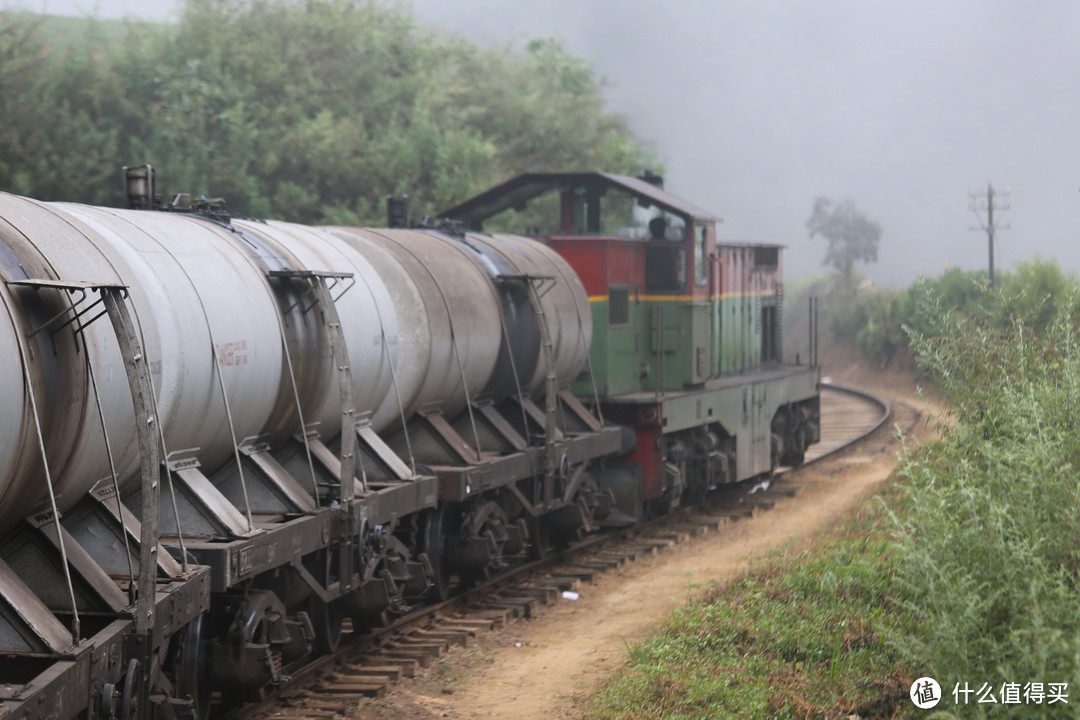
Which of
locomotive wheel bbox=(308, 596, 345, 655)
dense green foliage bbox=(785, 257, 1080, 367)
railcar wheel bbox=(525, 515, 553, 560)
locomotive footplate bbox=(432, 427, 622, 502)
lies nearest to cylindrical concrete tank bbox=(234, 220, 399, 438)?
locomotive footplate bbox=(432, 427, 622, 502)

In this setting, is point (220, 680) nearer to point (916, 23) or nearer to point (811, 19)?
point (916, 23)

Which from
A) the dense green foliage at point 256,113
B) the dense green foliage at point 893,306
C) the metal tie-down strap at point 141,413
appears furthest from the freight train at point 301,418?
the dense green foliage at point 893,306

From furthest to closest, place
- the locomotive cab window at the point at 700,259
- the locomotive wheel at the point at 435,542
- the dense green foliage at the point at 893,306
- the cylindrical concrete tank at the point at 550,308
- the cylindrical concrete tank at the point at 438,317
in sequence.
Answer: the dense green foliage at the point at 893,306
the locomotive cab window at the point at 700,259
the cylindrical concrete tank at the point at 550,308
the locomotive wheel at the point at 435,542
the cylindrical concrete tank at the point at 438,317

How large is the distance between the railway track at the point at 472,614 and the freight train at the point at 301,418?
0.22 m

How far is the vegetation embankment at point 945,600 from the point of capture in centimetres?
564

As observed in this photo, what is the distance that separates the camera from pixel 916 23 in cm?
10494

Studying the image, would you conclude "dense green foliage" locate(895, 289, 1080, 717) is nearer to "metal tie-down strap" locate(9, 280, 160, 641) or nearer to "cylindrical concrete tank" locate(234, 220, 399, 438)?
"metal tie-down strap" locate(9, 280, 160, 641)

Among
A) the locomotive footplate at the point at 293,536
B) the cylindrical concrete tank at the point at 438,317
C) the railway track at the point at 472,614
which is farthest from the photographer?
the cylindrical concrete tank at the point at 438,317

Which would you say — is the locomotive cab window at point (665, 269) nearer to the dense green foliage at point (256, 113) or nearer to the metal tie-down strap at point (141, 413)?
the dense green foliage at point (256, 113)

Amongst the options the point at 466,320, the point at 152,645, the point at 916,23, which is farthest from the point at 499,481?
the point at 916,23

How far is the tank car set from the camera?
5.46 m

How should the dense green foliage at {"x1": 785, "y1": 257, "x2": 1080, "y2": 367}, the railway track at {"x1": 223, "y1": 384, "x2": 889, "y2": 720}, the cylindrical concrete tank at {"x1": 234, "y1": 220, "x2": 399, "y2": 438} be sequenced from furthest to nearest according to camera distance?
the dense green foliage at {"x1": 785, "y1": 257, "x2": 1080, "y2": 367} < the cylindrical concrete tank at {"x1": 234, "y1": 220, "x2": 399, "y2": 438} < the railway track at {"x1": 223, "y1": 384, "x2": 889, "y2": 720}

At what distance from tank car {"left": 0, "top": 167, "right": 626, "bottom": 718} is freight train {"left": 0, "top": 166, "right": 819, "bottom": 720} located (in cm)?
2

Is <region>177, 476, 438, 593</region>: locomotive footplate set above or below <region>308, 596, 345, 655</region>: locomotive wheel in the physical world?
above
